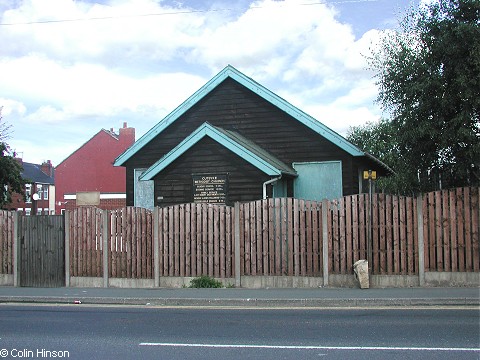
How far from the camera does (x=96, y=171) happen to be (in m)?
54.8

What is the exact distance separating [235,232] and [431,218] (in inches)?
183

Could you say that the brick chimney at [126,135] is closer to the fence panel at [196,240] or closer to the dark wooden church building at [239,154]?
the dark wooden church building at [239,154]

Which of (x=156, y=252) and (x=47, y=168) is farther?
(x=47, y=168)

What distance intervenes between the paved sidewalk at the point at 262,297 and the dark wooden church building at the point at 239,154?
475 cm

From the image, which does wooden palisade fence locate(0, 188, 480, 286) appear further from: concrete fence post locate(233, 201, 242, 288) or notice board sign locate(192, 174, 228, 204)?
notice board sign locate(192, 174, 228, 204)

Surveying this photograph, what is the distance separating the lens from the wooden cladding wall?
1542cm

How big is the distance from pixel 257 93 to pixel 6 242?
953 cm

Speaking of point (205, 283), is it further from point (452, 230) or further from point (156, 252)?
point (452, 230)

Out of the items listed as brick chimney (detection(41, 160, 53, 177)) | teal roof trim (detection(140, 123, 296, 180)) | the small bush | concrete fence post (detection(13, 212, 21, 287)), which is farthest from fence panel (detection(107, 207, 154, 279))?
brick chimney (detection(41, 160, 53, 177))

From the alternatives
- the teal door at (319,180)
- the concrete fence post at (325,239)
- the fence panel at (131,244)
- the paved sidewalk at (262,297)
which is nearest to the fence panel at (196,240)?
the fence panel at (131,244)

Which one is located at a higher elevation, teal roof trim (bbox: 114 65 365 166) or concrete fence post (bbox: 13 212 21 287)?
teal roof trim (bbox: 114 65 365 166)

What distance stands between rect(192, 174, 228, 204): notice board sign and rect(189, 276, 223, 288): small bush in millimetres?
4179

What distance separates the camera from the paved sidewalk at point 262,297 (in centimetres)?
1105

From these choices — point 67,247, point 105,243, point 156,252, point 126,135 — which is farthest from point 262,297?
point 126,135
